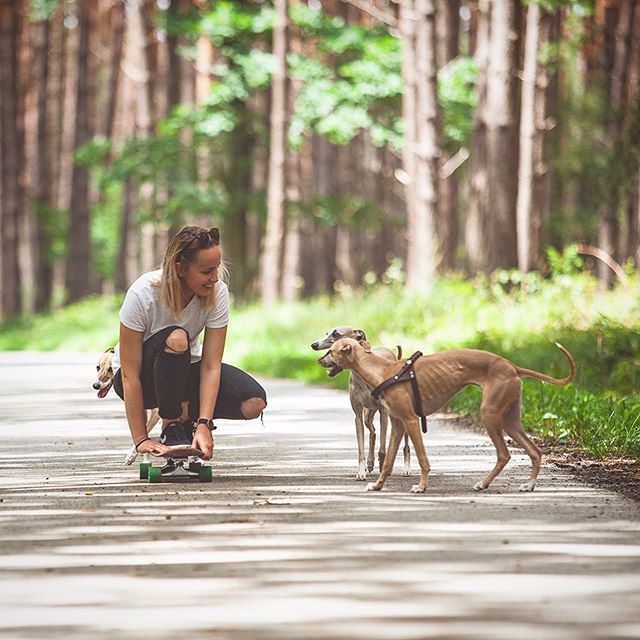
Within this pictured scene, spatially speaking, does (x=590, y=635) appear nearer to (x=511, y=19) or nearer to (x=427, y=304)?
(x=427, y=304)

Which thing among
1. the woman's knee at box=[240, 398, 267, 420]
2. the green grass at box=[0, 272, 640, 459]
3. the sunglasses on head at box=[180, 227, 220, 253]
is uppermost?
the sunglasses on head at box=[180, 227, 220, 253]

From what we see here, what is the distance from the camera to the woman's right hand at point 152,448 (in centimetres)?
915

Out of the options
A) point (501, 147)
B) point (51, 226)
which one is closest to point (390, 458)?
point (501, 147)

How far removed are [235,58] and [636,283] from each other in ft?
60.0

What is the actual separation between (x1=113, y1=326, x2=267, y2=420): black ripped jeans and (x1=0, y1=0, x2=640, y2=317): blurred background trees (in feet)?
37.3

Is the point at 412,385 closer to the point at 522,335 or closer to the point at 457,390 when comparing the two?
the point at 457,390

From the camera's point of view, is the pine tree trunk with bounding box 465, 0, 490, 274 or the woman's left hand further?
the pine tree trunk with bounding box 465, 0, 490, 274

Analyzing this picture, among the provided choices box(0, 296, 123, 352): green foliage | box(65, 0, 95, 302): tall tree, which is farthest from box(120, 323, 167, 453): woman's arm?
box(65, 0, 95, 302): tall tree

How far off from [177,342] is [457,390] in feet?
5.72

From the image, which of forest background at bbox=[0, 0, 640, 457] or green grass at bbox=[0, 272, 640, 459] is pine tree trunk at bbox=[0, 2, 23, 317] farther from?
green grass at bbox=[0, 272, 640, 459]

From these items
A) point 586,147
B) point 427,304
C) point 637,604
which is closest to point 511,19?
point 427,304

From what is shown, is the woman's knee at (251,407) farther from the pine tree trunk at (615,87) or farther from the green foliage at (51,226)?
the green foliage at (51,226)

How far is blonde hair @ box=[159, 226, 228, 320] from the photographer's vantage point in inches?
356

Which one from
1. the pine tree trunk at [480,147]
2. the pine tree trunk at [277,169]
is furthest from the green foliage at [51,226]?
the pine tree trunk at [480,147]
